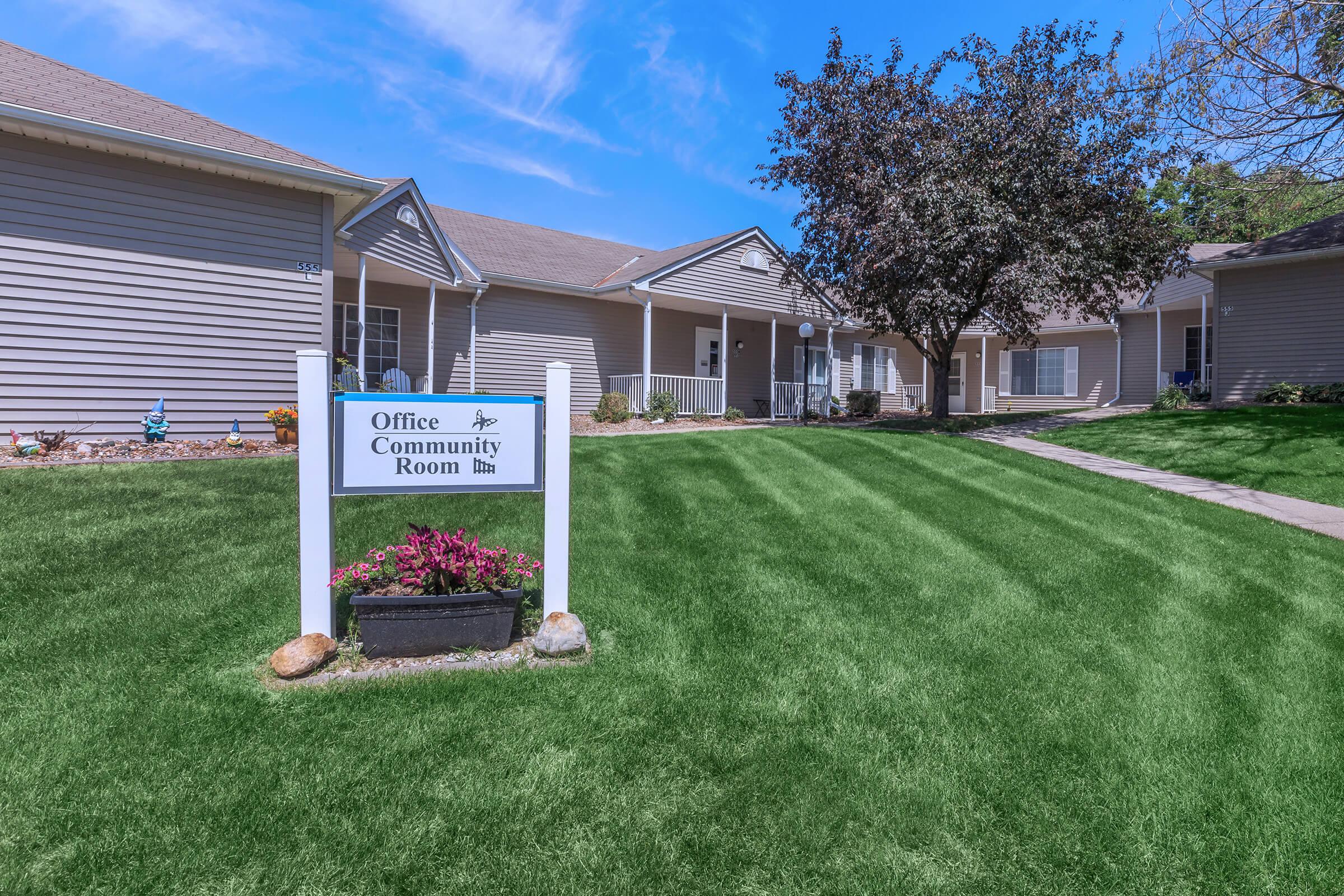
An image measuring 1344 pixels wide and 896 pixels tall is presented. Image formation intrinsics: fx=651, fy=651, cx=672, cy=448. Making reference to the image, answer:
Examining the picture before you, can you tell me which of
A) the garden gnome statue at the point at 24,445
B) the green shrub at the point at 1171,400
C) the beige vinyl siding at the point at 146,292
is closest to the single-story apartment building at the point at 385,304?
the beige vinyl siding at the point at 146,292

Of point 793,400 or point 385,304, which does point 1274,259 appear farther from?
point 385,304

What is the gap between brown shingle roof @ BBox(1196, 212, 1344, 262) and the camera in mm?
12742

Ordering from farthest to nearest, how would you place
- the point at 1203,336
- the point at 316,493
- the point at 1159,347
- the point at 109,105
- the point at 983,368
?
the point at 983,368 → the point at 1159,347 → the point at 1203,336 → the point at 109,105 → the point at 316,493

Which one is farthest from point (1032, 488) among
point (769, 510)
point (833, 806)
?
point (833, 806)

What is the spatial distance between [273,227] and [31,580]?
6.26 meters

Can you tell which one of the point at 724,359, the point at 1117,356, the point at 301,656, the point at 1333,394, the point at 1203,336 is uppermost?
the point at 1203,336

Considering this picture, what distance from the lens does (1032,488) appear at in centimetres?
676

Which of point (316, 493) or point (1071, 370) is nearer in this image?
point (316, 493)

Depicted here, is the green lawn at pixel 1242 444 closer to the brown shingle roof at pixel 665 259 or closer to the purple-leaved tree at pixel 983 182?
the purple-leaved tree at pixel 983 182

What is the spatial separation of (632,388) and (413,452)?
11.7 m

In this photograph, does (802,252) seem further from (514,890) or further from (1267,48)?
(514,890)

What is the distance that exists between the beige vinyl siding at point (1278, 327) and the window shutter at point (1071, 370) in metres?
6.08

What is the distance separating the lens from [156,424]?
7871 millimetres

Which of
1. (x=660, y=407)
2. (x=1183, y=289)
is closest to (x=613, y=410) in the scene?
(x=660, y=407)
